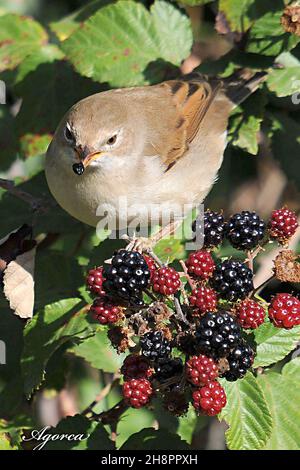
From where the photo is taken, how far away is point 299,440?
2.80 meters

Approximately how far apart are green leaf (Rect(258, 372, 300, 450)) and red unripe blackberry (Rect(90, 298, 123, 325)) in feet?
2.26

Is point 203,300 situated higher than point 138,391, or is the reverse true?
point 203,300

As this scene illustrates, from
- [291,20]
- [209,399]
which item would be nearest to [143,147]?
[291,20]

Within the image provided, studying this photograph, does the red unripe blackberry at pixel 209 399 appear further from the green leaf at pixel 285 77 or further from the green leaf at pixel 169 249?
the green leaf at pixel 285 77

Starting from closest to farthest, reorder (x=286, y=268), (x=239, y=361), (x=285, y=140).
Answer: (x=239, y=361), (x=286, y=268), (x=285, y=140)

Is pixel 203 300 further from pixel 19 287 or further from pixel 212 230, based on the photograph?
pixel 19 287

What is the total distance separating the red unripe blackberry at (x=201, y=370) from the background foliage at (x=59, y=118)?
50cm

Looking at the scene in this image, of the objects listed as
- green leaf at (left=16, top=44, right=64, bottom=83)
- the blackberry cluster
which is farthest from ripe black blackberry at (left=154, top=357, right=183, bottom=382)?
green leaf at (left=16, top=44, right=64, bottom=83)

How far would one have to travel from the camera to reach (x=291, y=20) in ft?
9.82

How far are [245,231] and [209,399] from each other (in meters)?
0.66

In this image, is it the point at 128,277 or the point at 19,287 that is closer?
the point at 128,277
